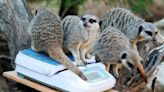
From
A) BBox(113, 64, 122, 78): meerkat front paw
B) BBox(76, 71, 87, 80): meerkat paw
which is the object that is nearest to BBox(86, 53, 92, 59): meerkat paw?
BBox(113, 64, 122, 78): meerkat front paw

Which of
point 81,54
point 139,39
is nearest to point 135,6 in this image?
point 139,39

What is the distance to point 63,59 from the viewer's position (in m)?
2.12

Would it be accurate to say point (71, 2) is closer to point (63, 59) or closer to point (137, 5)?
point (137, 5)

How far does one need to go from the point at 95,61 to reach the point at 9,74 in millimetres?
431

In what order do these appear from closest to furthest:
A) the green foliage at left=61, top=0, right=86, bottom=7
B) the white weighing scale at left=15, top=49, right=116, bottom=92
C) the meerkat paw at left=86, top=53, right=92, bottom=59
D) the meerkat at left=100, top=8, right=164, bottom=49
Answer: the white weighing scale at left=15, top=49, right=116, bottom=92 → the meerkat paw at left=86, top=53, right=92, bottom=59 → the meerkat at left=100, top=8, right=164, bottom=49 → the green foliage at left=61, top=0, right=86, bottom=7

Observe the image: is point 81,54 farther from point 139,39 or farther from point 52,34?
point 139,39

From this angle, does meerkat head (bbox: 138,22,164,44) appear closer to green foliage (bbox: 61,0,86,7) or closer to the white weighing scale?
the white weighing scale

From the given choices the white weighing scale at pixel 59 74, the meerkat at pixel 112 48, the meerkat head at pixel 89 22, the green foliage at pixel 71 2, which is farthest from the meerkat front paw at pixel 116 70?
the green foliage at pixel 71 2

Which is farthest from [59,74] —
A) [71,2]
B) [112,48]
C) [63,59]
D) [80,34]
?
[71,2]

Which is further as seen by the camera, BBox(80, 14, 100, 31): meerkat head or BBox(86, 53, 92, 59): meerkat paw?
BBox(86, 53, 92, 59): meerkat paw

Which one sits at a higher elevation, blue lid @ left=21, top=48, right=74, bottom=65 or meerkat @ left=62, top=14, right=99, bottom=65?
meerkat @ left=62, top=14, right=99, bottom=65

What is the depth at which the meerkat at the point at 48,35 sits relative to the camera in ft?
7.10

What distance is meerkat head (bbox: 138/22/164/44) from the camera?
2316 mm

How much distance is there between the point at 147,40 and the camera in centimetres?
237
